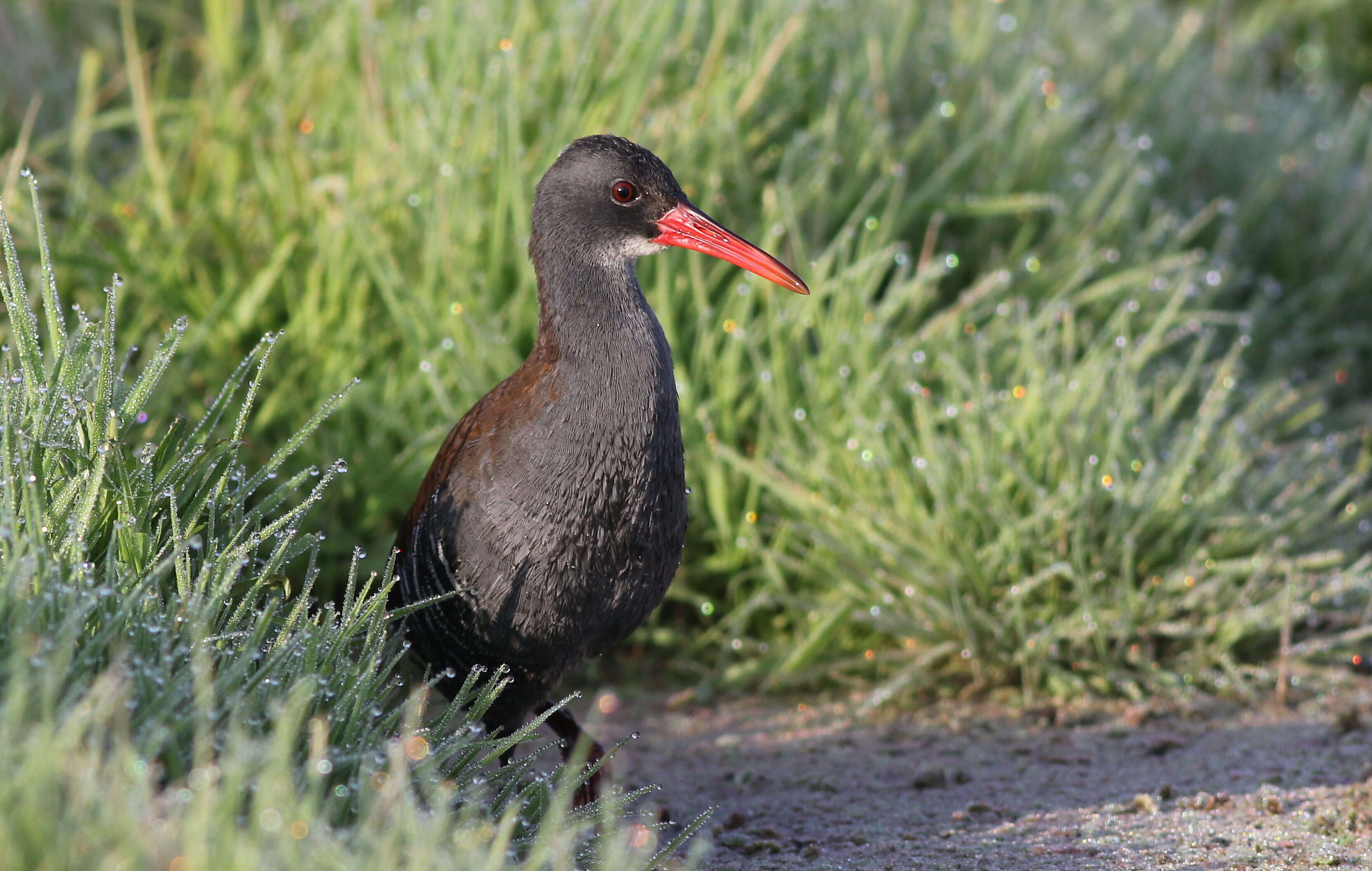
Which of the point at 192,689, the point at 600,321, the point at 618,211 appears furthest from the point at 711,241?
the point at 192,689

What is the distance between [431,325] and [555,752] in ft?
4.23

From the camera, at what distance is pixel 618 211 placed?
9.80 ft

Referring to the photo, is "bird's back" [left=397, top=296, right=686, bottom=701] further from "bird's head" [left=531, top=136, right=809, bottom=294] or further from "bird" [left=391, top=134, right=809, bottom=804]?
"bird's head" [left=531, top=136, right=809, bottom=294]

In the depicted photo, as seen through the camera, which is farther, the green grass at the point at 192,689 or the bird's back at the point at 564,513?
the bird's back at the point at 564,513

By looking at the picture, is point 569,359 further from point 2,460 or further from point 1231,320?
point 1231,320

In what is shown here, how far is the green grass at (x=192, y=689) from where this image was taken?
5.89 ft

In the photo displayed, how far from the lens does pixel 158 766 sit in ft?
6.73

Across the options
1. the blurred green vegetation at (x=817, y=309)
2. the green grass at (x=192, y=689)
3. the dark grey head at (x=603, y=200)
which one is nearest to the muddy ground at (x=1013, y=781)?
the blurred green vegetation at (x=817, y=309)

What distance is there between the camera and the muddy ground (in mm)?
2875

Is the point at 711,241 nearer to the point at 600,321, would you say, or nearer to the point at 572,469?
the point at 600,321

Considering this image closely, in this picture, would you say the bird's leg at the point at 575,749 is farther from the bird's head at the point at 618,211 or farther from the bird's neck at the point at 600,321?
the bird's head at the point at 618,211

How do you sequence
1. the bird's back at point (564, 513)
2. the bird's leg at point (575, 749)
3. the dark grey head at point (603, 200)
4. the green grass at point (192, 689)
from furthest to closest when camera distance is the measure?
the bird's leg at point (575, 749) → the dark grey head at point (603, 200) → the bird's back at point (564, 513) → the green grass at point (192, 689)

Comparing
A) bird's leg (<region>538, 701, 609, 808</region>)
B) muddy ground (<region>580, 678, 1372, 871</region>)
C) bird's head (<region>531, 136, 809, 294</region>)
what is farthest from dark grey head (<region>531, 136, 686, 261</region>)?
muddy ground (<region>580, 678, 1372, 871</region>)

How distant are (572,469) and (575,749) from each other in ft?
2.50
